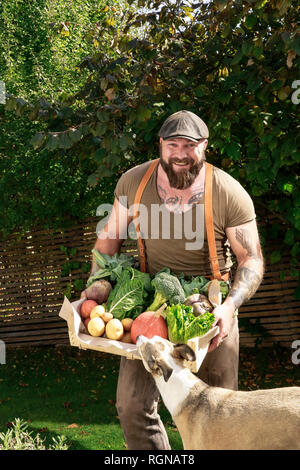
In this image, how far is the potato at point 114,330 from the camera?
322 cm

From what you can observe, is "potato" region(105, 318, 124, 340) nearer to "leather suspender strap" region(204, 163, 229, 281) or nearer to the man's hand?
the man's hand

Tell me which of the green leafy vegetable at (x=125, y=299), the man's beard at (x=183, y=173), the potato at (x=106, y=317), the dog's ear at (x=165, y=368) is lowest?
the dog's ear at (x=165, y=368)

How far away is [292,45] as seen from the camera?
4.35m

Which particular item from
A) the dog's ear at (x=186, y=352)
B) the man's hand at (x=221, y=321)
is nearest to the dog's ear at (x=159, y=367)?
the dog's ear at (x=186, y=352)

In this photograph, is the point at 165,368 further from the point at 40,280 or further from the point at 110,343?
the point at 40,280

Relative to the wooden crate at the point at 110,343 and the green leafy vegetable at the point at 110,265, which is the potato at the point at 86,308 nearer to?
the wooden crate at the point at 110,343

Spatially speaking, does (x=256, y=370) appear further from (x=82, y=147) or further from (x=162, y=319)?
(x=162, y=319)

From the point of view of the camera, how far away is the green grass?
5.82m

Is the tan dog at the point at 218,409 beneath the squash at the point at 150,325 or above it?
beneath

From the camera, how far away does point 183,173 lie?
342 cm

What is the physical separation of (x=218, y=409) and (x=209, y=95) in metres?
3.98

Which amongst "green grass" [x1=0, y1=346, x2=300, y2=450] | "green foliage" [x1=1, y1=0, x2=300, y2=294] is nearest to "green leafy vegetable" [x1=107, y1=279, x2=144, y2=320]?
"green foliage" [x1=1, y1=0, x2=300, y2=294]

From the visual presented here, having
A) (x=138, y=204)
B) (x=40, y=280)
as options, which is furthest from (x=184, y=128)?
(x=40, y=280)
